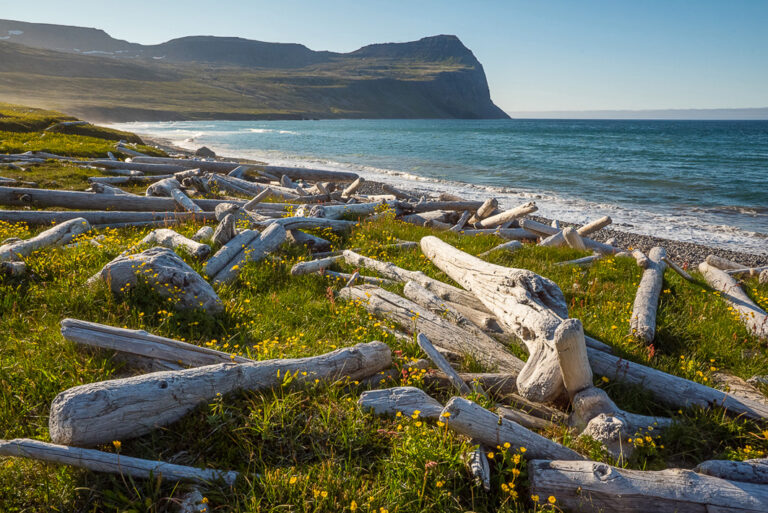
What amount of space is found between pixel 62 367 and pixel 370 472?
3152 mm

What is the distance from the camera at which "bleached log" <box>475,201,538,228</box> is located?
12.1m

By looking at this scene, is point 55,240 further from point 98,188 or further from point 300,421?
point 300,421

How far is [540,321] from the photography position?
15.0 ft

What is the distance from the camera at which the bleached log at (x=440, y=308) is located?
5.41 metres

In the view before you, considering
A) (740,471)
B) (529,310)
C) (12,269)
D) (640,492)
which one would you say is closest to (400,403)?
(640,492)

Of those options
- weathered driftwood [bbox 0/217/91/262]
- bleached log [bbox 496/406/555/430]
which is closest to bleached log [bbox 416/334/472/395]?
bleached log [bbox 496/406/555/430]

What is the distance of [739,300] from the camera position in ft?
24.8

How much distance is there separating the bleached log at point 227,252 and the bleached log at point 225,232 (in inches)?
7.9

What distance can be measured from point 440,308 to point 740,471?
11.1 feet

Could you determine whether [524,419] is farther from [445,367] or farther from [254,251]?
[254,251]

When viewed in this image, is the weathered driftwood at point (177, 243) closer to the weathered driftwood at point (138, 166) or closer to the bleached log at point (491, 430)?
the bleached log at point (491, 430)

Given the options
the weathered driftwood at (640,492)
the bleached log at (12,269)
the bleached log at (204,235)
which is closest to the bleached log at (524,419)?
the weathered driftwood at (640,492)

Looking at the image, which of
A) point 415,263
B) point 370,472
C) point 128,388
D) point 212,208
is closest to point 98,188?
point 212,208

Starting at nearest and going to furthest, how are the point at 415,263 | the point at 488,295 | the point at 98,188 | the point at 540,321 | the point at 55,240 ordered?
the point at 540,321 → the point at 488,295 → the point at 55,240 → the point at 415,263 → the point at 98,188
